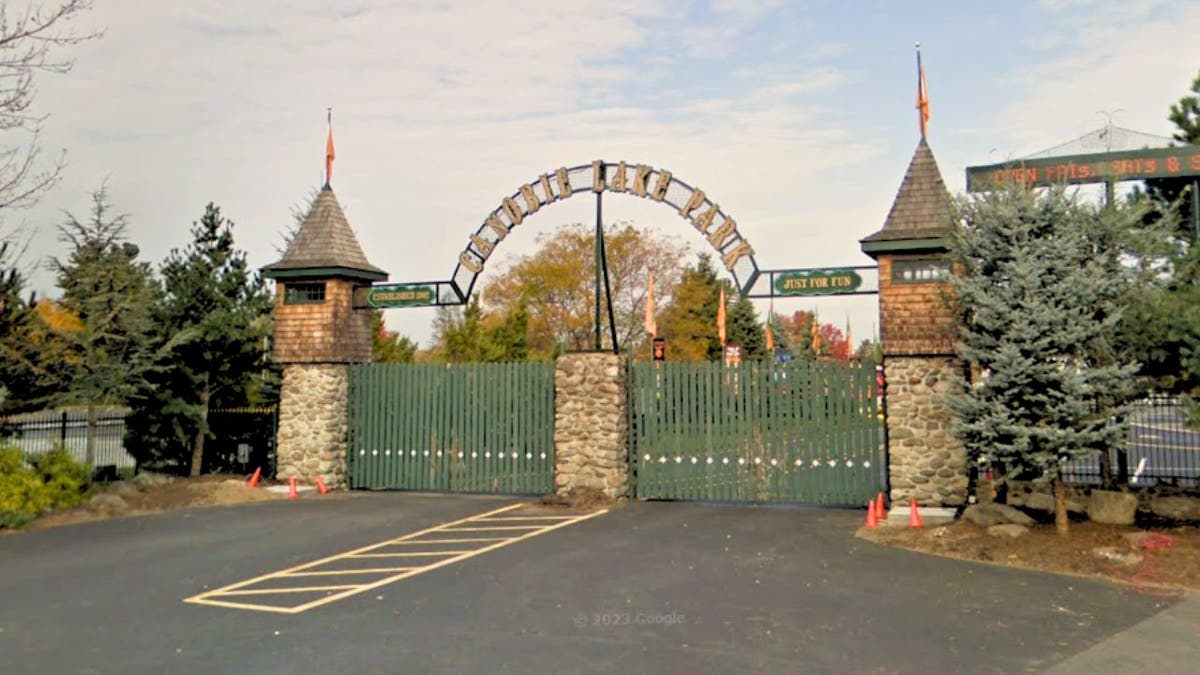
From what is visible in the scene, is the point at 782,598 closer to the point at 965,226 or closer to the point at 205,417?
the point at 965,226

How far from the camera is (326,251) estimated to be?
16.8 meters

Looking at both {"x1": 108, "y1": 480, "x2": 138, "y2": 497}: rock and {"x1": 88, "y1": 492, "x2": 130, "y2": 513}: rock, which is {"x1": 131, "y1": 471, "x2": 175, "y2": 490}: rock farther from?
{"x1": 88, "y1": 492, "x2": 130, "y2": 513}: rock

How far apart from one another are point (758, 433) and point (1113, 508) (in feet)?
17.4

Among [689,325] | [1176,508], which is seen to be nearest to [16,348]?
[1176,508]

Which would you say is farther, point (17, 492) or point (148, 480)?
point (148, 480)

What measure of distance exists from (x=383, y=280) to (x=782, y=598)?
41.6 feet

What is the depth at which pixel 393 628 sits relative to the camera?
7086 mm

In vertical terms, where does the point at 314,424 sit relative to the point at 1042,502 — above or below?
above

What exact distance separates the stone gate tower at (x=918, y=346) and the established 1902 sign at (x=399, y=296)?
873 centimetres

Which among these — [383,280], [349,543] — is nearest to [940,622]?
[349,543]

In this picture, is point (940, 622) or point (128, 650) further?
point (940, 622)

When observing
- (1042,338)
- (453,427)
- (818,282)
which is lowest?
(453,427)

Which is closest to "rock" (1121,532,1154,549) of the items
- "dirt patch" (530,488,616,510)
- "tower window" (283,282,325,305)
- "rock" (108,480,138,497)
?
"dirt patch" (530,488,616,510)

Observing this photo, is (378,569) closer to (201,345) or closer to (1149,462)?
(201,345)
